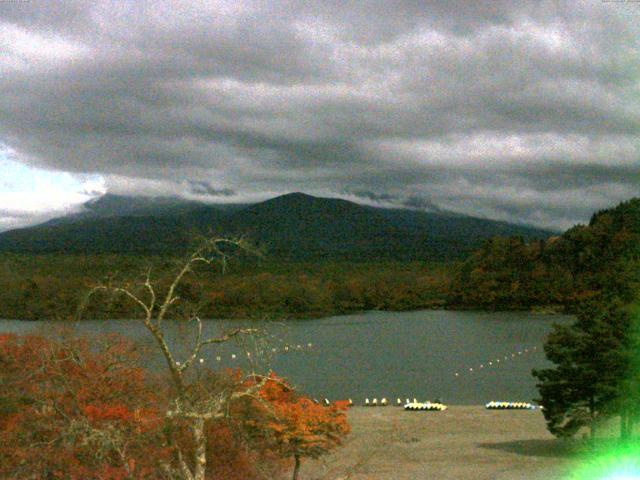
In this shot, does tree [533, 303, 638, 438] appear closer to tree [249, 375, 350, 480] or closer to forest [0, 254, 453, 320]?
tree [249, 375, 350, 480]

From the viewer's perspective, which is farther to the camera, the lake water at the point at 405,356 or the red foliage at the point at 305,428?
the lake water at the point at 405,356

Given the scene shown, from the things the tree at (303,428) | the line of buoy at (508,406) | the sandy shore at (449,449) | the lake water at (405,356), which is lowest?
the lake water at (405,356)

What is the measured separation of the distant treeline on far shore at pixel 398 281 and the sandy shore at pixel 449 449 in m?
56.7

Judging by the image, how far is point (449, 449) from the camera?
26750mm

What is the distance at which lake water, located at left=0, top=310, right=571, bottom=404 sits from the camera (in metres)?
50.0

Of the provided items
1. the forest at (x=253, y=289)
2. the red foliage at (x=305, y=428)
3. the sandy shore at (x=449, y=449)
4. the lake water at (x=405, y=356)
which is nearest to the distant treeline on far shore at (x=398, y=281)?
the forest at (x=253, y=289)

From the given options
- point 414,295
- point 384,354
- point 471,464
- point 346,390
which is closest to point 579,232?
point 414,295

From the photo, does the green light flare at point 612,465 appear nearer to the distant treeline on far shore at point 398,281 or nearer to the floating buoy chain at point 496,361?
the floating buoy chain at point 496,361

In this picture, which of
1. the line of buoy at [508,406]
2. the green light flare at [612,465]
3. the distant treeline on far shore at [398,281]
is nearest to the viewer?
the green light flare at [612,465]

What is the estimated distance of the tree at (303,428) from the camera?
647 inches

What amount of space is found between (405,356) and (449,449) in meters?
40.5

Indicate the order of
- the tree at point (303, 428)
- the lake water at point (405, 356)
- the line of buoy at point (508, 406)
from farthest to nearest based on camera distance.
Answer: the lake water at point (405, 356) → the line of buoy at point (508, 406) → the tree at point (303, 428)

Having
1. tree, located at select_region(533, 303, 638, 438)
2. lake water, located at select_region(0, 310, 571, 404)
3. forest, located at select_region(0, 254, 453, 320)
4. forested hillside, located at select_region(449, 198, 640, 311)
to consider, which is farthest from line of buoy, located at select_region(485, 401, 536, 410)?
forested hillside, located at select_region(449, 198, 640, 311)

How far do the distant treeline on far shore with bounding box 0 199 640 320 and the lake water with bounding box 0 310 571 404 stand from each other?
6319mm
